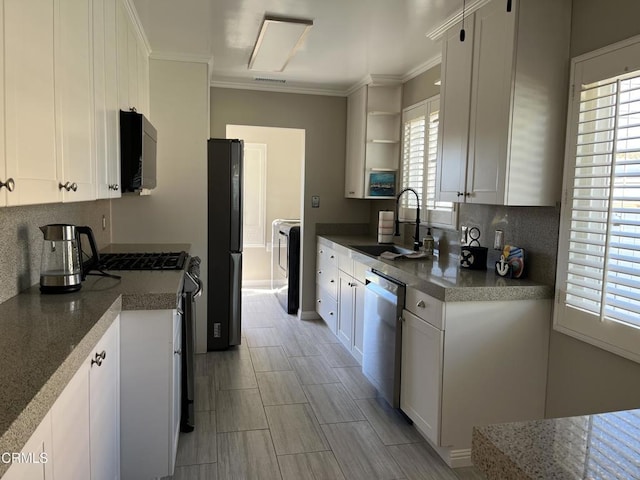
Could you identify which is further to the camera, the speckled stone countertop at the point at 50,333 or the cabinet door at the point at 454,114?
the cabinet door at the point at 454,114

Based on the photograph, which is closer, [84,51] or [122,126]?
[84,51]

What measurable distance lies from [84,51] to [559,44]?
7.27 feet

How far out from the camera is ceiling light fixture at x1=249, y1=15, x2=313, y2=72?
310 centimetres

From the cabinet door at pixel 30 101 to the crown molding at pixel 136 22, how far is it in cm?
143

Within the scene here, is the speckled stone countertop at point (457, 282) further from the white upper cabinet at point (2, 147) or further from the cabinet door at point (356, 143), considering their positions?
the white upper cabinet at point (2, 147)

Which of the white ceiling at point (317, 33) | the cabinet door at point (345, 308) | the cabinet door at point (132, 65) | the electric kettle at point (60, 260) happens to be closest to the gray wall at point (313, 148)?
the white ceiling at point (317, 33)

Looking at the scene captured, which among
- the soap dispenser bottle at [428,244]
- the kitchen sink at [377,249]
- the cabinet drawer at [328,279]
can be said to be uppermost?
the soap dispenser bottle at [428,244]

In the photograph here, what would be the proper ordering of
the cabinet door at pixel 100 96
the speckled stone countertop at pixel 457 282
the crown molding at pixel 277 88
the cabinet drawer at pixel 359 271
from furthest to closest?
the crown molding at pixel 277 88
the cabinet drawer at pixel 359 271
the speckled stone countertop at pixel 457 282
the cabinet door at pixel 100 96

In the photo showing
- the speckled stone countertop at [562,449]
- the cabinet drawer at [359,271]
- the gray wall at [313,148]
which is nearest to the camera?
the speckled stone countertop at [562,449]

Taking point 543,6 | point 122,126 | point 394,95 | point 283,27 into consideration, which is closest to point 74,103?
point 122,126

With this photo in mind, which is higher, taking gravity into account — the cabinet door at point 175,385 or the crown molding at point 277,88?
the crown molding at point 277,88

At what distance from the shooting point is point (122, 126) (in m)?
2.69

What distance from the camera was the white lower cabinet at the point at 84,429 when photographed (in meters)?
1.09

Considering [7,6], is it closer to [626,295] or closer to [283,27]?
[283,27]
